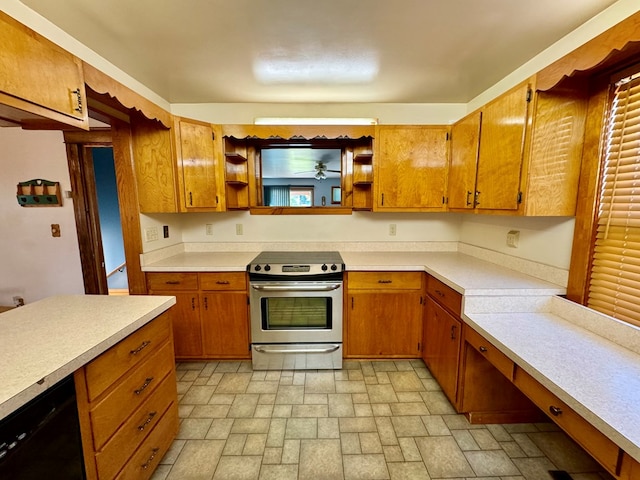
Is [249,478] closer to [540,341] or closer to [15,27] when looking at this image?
[540,341]

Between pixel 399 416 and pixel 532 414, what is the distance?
86 centimetres

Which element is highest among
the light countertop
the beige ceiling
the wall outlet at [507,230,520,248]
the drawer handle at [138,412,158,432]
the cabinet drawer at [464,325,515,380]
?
the beige ceiling

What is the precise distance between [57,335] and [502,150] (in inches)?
98.4

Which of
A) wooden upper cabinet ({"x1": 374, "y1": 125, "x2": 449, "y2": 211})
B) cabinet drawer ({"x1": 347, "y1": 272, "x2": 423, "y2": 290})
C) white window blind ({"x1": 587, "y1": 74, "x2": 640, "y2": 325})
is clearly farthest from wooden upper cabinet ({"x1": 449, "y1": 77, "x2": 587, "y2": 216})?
cabinet drawer ({"x1": 347, "y1": 272, "x2": 423, "y2": 290})

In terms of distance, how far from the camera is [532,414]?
5.57ft

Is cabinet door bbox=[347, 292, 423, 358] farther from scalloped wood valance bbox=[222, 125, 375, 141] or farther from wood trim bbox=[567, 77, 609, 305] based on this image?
scalloped wood valance bbox=[222, 125, 375, 141]

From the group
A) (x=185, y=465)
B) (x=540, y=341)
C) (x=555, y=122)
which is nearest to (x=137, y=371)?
(x=185, y=465)

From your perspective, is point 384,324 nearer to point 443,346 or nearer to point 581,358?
point 443,346

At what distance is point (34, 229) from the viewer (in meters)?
3.02

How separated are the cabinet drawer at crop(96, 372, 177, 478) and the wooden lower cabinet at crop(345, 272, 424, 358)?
1383 mm

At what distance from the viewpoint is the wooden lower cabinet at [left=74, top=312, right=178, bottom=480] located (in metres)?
0.96

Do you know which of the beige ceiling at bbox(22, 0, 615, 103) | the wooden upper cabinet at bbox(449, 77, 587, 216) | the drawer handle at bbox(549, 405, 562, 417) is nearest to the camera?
the drawer handle at bbox(549, 405, 562, 417)

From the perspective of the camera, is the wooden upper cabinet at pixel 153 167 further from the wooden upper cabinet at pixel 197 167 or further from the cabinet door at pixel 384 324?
the cabinet door at pixel 384 324

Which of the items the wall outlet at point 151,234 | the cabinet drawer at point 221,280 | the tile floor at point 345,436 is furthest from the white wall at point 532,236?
the wall outlet at point 151,234
